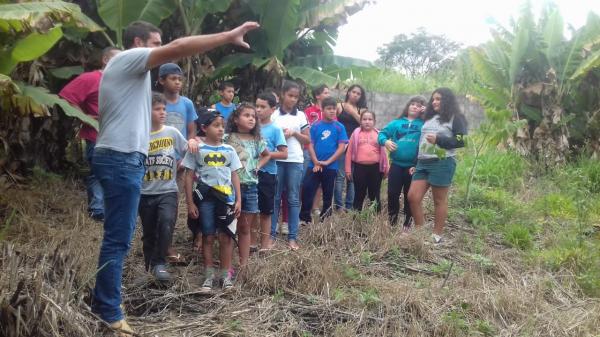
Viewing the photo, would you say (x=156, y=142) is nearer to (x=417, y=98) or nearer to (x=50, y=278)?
(x=50, y=278)

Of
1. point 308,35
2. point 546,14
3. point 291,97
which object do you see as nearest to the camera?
point 291,97

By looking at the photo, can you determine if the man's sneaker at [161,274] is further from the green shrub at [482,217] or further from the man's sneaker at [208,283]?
the green shrub at [482,217]

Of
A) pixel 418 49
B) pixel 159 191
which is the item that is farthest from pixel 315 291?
pixel 418 49

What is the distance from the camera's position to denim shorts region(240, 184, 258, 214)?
4.52 metres

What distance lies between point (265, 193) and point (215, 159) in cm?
82

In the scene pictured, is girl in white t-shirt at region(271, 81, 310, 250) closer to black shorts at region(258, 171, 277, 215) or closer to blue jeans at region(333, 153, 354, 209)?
black shorts at region(258, 171, 277, 215)

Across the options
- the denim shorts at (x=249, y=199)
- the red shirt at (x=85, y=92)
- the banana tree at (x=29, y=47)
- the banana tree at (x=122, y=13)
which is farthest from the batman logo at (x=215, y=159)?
the banana tree at (x=122, y=13)

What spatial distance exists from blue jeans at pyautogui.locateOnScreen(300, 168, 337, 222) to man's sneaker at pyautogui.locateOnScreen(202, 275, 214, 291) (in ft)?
6.48

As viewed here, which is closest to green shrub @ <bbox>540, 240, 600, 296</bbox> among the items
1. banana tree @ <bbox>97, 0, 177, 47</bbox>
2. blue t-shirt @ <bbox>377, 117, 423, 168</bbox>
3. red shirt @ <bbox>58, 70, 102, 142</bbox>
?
blue t-shirt @ <bbox>377, 117, 423, 168</bbox>

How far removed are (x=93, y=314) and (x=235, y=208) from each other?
143cm

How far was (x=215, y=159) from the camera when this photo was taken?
4203 millimetres

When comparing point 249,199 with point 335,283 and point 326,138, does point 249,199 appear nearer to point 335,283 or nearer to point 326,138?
point 335,283

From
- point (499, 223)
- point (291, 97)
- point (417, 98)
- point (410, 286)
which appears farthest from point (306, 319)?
point (499, 223)

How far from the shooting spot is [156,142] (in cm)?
416
